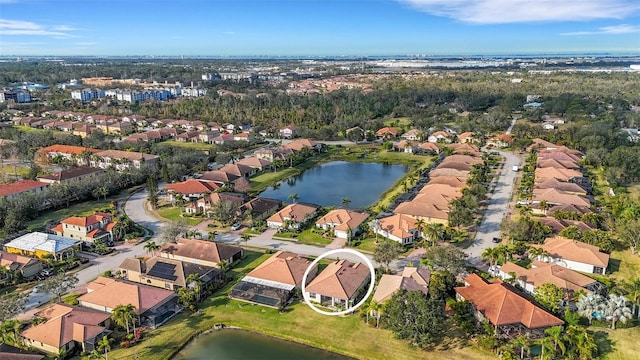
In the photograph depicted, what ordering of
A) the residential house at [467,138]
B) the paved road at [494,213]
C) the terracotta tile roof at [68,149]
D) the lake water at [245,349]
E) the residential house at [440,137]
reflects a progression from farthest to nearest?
the residential house at [440,137] → the residential house at [467,138] → the terracotta tile roof at [68,149] → the paved road at [494,213] → the lake water at [245,349]

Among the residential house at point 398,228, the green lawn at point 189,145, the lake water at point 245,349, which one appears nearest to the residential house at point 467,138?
the residential house at point 398,228

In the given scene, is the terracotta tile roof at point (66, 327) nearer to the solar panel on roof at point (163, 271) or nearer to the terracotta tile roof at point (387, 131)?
the solar panel on roof at point (163, 271)

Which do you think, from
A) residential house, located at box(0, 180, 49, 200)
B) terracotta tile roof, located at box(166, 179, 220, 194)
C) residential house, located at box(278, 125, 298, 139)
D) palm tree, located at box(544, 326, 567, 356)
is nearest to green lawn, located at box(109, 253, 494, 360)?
palm tree, located at box(544, 326, 567, 356)

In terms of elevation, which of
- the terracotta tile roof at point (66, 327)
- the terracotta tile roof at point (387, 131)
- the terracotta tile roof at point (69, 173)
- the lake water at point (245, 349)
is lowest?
the lake water at point (245, 349)

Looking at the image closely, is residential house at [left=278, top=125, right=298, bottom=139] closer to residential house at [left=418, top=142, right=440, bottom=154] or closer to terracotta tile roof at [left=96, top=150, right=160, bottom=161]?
residential house at [left=418, top=142, right=440, bottom=154]

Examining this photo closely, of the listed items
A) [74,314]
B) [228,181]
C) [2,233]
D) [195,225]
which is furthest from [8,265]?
[228,181]
